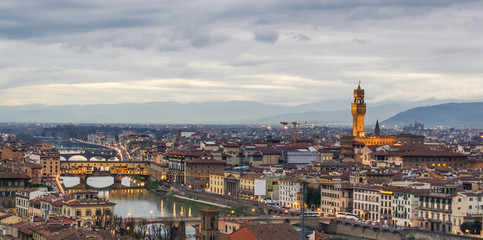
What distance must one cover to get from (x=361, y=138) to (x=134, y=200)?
38.3 meters

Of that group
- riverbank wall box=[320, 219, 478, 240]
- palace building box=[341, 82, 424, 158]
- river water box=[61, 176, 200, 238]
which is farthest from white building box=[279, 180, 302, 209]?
palace building box=[341, 82, 424, 158]

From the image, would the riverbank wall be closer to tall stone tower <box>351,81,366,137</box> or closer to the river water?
the river water

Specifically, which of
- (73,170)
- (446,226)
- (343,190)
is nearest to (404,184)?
(343,190)

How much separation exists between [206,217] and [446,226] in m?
23.2

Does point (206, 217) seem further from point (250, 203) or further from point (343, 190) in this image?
point (250, 203)

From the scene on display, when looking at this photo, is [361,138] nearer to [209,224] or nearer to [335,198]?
[335,198]

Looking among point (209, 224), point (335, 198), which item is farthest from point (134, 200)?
point (209, 224)

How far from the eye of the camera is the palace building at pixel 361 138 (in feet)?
319

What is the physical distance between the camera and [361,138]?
328ft

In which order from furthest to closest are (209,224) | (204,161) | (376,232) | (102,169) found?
(102,169)
(204,161)
(376,232)
(209,224)

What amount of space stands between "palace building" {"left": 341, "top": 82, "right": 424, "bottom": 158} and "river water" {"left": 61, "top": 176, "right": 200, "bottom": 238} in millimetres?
24135

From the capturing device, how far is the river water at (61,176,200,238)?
57.6 meters

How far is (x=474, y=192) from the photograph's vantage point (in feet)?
160

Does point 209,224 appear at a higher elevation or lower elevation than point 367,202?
higher
